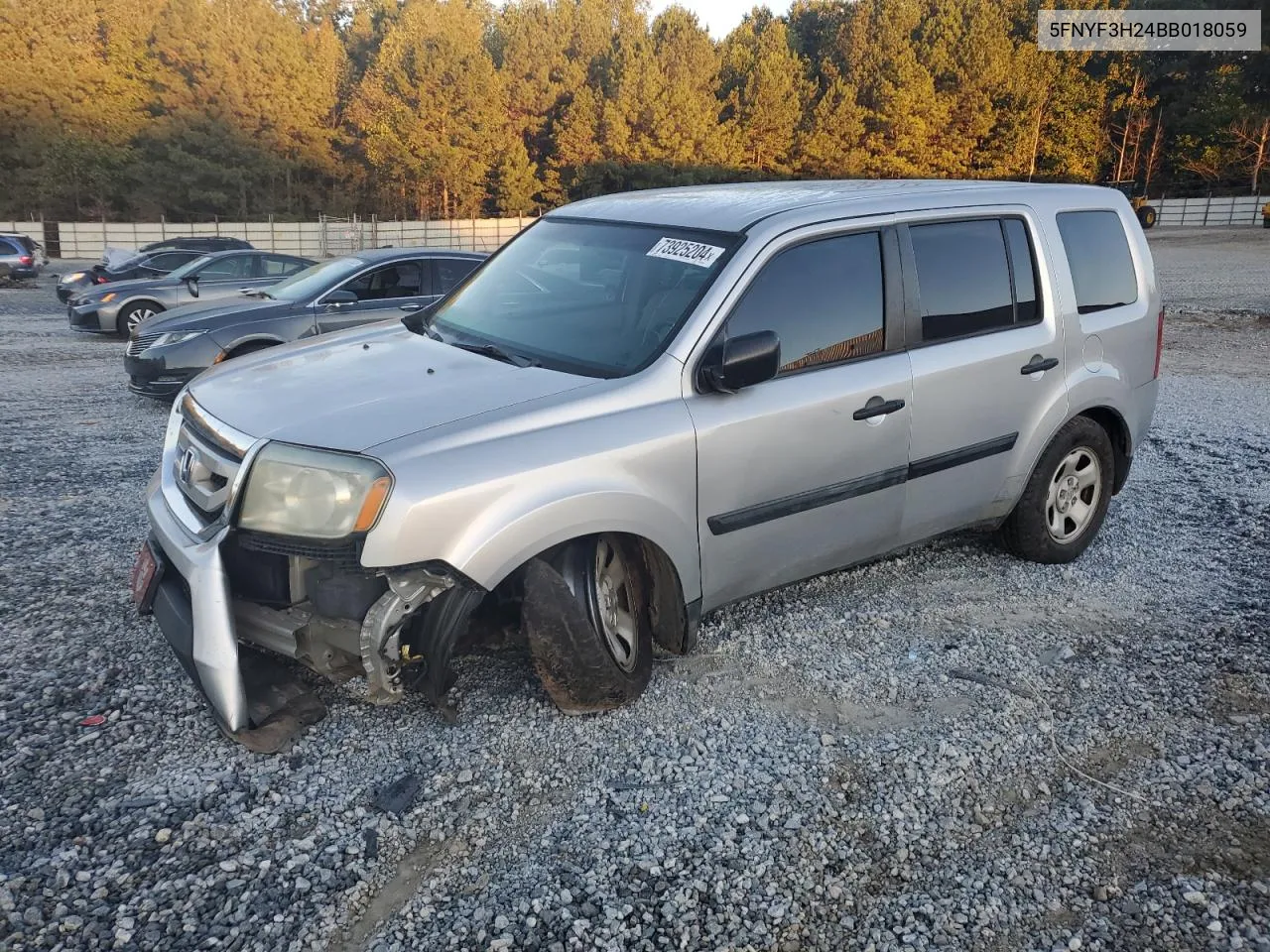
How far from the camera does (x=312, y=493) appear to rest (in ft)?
9.70

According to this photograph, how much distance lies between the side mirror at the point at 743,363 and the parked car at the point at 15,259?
27.4m

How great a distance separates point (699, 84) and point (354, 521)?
59687 mm

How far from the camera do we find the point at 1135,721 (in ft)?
11.6

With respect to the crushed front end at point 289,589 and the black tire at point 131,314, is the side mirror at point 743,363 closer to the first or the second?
the crushed front end at point 289,589

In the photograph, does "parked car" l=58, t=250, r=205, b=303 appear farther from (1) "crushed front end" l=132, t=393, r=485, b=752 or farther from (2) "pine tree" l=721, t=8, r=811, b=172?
(2) "pine tree" l=721, t=8, r=811, b=172

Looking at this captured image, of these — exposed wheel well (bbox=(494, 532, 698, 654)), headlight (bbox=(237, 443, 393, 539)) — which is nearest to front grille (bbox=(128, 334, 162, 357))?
headlight (bbox=(237, 443, 393, 539))

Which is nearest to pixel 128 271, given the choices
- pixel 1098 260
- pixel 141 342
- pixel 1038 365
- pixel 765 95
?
pixel 141 342

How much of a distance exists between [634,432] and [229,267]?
14.3 meters

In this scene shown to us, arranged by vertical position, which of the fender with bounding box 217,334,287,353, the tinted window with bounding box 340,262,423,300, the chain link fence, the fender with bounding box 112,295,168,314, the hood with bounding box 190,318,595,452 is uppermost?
the chain link fence

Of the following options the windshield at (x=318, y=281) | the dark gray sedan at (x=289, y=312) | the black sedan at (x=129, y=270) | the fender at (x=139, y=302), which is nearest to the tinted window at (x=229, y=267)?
the fender at (x=139, y=302)

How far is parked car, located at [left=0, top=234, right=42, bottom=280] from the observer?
81.8 feet

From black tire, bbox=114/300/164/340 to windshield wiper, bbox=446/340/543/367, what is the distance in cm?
1217

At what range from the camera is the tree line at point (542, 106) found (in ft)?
165

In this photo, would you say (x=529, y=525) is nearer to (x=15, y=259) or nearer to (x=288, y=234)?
(x=15, y=259)
